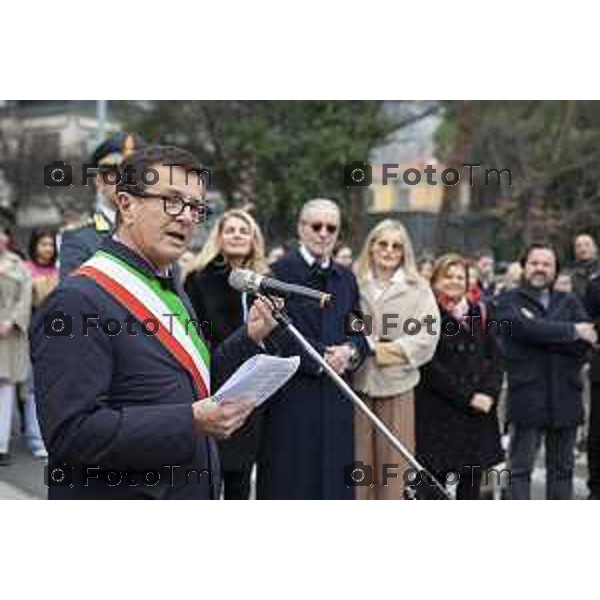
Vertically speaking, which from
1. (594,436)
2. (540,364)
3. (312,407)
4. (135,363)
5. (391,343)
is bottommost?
(594,436)

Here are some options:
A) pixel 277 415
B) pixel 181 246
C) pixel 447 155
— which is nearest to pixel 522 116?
pixel 447 155

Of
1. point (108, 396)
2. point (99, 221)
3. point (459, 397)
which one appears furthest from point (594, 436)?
point (108, 396)

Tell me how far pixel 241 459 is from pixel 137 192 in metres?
Answer: 2.76

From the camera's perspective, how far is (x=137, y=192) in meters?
2.45

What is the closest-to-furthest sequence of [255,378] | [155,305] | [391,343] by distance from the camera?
[255,378]
[155,305]
[391,343]

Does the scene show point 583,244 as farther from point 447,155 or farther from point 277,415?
point 447,155

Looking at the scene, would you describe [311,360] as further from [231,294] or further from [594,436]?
[594,436]

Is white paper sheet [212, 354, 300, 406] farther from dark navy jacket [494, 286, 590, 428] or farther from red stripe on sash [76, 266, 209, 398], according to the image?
dark navy jacket [494, 286, 590, 428]

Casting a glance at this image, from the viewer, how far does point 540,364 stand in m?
6.03

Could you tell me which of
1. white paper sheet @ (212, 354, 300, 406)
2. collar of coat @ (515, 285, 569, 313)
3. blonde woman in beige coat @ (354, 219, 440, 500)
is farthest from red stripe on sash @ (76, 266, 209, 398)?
collar of coat @ (515, 285, 569, 313)

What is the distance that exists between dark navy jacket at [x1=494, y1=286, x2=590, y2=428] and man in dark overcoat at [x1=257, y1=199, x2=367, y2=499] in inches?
47.8

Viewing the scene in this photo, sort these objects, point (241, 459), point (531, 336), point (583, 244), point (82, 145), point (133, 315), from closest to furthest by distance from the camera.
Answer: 1. point (133, 315)
2. point (241, 459)
3. point (531, 336)
4. point (583, 244)
5. point (82, 145)

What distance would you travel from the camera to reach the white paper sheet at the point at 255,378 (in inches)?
87.2

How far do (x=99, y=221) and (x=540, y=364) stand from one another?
299 centimetres
